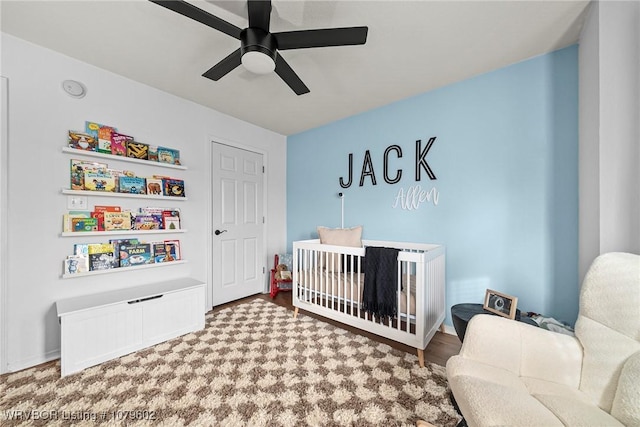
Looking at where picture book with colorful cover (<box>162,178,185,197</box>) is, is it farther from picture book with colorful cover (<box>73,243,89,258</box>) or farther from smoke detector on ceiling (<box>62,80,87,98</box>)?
smoke detector on ceiling (<box>62,80,87,98</box>)

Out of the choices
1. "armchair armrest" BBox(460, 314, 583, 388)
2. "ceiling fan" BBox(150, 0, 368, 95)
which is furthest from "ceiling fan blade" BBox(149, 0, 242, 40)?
"armchair armrest" BBox(460, 314, 583, 388)

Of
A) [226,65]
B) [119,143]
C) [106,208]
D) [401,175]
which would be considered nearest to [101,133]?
[119,143]

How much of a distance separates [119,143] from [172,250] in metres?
1.10

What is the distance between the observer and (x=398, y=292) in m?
1.94

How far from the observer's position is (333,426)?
1289 mm

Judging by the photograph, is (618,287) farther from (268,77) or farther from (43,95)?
(43,95)

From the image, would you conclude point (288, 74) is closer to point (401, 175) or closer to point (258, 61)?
point (258, 61)

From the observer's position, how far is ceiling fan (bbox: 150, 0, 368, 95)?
125 centimetres

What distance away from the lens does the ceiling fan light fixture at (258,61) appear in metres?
1.44

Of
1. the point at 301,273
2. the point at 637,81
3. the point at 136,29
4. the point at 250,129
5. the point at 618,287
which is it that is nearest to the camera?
the point at 618,287

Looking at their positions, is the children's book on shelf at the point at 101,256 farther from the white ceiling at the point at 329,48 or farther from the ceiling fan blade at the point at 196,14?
the ceiling fan blade at the point at 196,14

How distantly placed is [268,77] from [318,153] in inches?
53.2

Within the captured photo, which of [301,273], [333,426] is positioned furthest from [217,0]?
[333,426]

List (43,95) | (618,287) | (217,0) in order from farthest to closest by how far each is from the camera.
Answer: (43,95), (217,0), (618,287)
